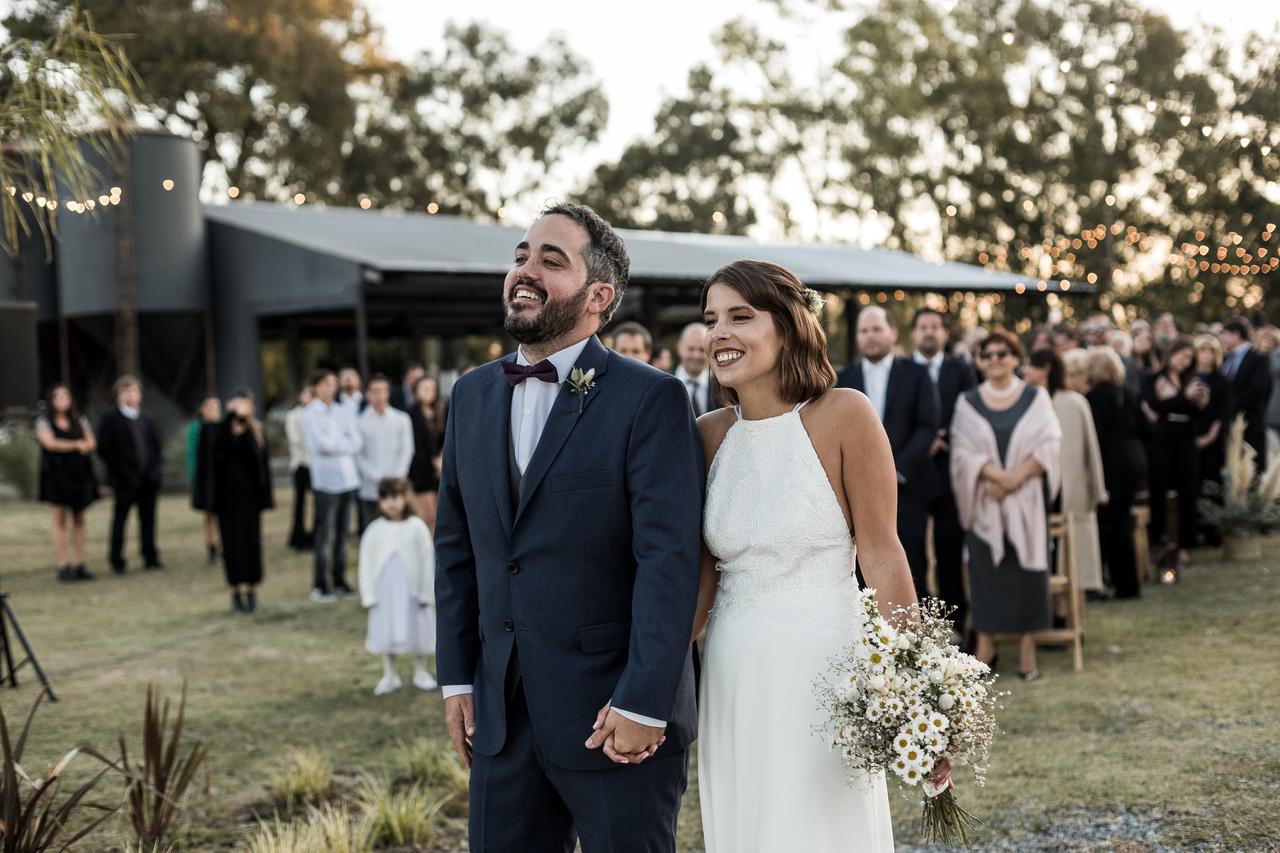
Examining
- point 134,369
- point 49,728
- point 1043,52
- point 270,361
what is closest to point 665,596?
point 49,728

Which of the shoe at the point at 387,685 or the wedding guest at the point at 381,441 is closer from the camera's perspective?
the shoe at the point at 387,685

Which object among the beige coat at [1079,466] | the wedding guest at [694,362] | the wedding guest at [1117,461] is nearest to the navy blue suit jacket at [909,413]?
the wedding guest at [694,362]

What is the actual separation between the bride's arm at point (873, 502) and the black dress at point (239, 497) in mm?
8574

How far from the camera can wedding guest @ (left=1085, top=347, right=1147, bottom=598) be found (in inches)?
388

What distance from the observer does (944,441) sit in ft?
26.9

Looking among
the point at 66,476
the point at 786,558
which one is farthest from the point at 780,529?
the point at 66,476

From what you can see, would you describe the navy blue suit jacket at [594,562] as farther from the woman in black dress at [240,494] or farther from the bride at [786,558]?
the woman in black dress at [240,494]

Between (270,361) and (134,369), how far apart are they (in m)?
17.9

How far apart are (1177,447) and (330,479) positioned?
8041mm

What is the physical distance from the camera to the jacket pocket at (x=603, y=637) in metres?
2.82

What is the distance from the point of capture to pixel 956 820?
313 centimetres

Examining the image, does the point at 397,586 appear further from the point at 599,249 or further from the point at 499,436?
the point at 599,249

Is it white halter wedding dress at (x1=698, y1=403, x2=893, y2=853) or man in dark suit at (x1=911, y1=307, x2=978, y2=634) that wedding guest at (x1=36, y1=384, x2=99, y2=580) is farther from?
white halter wedding dress at (x1=698, y1=403, x2=893, y2=853)

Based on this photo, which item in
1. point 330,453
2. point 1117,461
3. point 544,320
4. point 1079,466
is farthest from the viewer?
point 330,453
